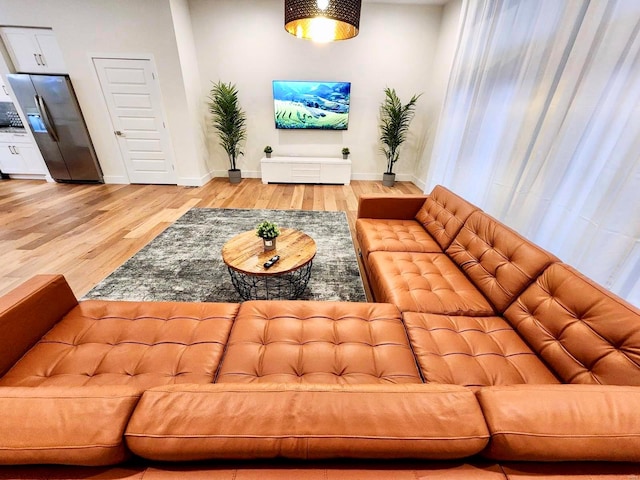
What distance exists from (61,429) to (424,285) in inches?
65.4

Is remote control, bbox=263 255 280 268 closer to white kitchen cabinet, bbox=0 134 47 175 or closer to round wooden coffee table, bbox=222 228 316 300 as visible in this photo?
round wooden coffee table, bbox=222 228 316 300

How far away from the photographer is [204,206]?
13.1ft

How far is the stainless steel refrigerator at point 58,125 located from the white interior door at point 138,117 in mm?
527

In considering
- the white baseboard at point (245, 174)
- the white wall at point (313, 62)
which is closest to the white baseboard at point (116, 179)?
the white baseboard at point (245, 174)

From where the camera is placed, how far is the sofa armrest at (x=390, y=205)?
8.64ft

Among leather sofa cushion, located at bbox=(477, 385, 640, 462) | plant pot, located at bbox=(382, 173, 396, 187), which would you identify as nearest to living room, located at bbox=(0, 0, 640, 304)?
plant pot, located at bbox=(382, 173, 396, 187)

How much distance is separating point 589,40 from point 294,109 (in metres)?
4.11

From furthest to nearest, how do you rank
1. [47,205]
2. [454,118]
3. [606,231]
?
[47,205], [454,118], [606,231]

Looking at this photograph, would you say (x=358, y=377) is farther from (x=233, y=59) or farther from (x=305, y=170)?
(x=233, y=59)

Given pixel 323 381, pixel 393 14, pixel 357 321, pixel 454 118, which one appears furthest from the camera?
pixel 393 14

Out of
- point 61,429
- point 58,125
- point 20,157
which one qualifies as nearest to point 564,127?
point 61,429

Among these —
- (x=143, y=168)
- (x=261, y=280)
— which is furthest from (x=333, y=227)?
(x=143, y=168)

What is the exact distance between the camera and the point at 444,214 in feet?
7.50

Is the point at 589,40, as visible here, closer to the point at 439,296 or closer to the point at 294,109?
the point at 439,296
